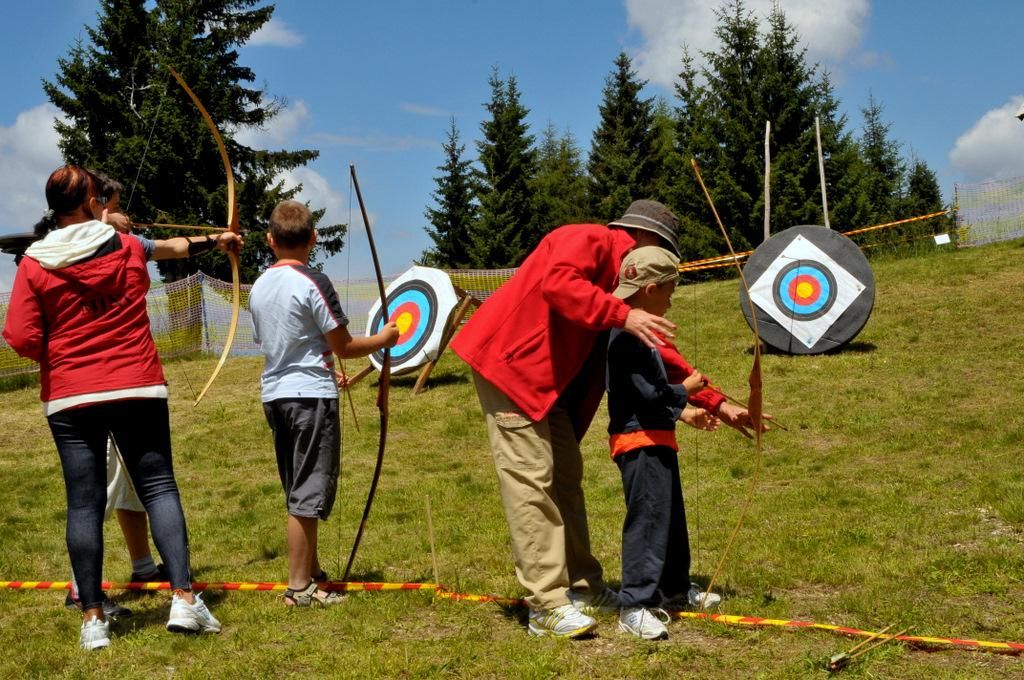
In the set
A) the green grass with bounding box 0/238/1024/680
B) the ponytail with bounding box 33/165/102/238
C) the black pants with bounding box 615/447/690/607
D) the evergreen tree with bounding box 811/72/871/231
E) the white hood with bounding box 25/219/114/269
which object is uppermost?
the evergreen tree with bounding box 811/72/871/231

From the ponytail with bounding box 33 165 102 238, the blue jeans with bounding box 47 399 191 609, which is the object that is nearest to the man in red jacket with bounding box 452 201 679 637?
the blue jeans with bounding box 47 399 191 609

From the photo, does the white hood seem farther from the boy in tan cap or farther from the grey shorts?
the boy in tan cap

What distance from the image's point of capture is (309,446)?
3689 millimetres

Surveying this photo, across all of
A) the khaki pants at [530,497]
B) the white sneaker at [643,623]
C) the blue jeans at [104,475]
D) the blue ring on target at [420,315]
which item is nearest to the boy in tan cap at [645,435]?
the white sneaker at [643,623]

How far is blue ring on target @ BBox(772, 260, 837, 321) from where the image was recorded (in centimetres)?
1027

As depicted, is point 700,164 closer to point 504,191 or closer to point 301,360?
point 504,191

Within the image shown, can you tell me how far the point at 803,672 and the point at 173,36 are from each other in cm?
2063

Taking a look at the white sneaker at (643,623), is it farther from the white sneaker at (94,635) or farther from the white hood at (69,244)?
the white hood at (69,244)

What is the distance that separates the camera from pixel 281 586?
4148 millimetres

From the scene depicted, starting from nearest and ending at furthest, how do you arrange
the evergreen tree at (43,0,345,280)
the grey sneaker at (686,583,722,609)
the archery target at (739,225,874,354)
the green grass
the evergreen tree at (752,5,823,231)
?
1. the green grass
2. the grey sneaker at (686,583,722,609)
3. the archery target at (739,225,874,354)
4. the evergreen tree at (43,0,345,280)
5. the evergreen tree at (752,5,823,231)

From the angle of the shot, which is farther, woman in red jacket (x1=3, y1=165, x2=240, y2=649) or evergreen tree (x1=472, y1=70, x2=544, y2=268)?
evergreen tree (x1=472, y1=70, x2=544, y2=268)

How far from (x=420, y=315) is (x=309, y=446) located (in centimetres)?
689

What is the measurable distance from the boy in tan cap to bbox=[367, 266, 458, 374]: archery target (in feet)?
23.0

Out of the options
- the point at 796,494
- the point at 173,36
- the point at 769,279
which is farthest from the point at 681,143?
the point at 796,494
